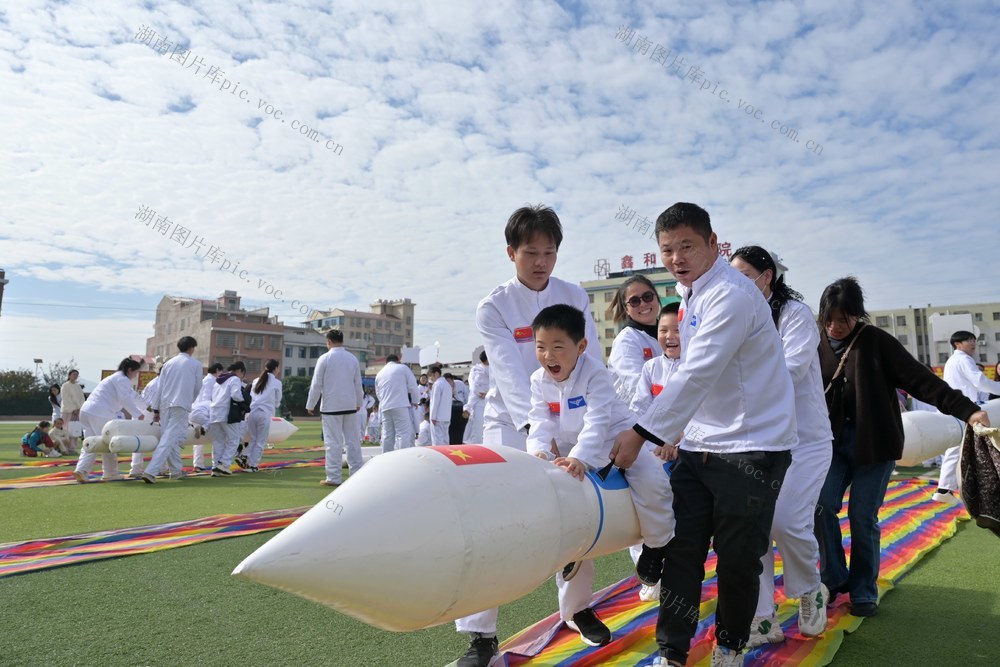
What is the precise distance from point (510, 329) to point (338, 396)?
664 cm

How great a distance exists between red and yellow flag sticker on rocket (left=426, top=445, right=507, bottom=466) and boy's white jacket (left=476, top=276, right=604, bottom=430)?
1146 millimetres

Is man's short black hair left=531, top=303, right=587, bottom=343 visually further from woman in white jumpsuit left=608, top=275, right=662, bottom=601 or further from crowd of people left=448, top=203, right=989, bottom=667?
woman in white jumpsuit left=608, top=275, right=662, bottom=601

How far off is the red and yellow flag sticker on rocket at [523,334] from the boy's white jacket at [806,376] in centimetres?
130

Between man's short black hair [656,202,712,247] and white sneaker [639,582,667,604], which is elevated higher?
man's short black hair [656,202,712,247]

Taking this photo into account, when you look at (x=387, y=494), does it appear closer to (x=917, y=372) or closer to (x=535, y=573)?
(x=535, y=573)

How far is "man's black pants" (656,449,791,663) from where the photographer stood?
102 inches

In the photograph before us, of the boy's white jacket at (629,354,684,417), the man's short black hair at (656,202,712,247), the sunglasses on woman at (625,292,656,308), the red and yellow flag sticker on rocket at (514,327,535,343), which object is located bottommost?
the boy's white jacket at (629,354,684,417)

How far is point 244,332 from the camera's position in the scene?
214 ft

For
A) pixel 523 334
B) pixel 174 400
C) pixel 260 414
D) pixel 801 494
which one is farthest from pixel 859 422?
pixel 260 414

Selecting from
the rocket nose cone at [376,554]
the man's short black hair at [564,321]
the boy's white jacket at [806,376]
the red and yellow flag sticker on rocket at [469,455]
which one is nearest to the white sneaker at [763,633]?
the boy's white jacket at [806,376]

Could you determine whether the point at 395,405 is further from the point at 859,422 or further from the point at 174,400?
the point at 859,422

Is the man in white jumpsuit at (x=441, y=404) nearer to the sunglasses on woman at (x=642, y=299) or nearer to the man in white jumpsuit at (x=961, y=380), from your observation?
the man in white jumpsuit at (x=961, y=380)

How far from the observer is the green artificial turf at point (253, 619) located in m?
2.94

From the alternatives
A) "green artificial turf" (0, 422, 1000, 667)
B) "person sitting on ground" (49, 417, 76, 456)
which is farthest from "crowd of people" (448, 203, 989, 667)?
"person sitting on ground" (49, 417, 76, 456)
